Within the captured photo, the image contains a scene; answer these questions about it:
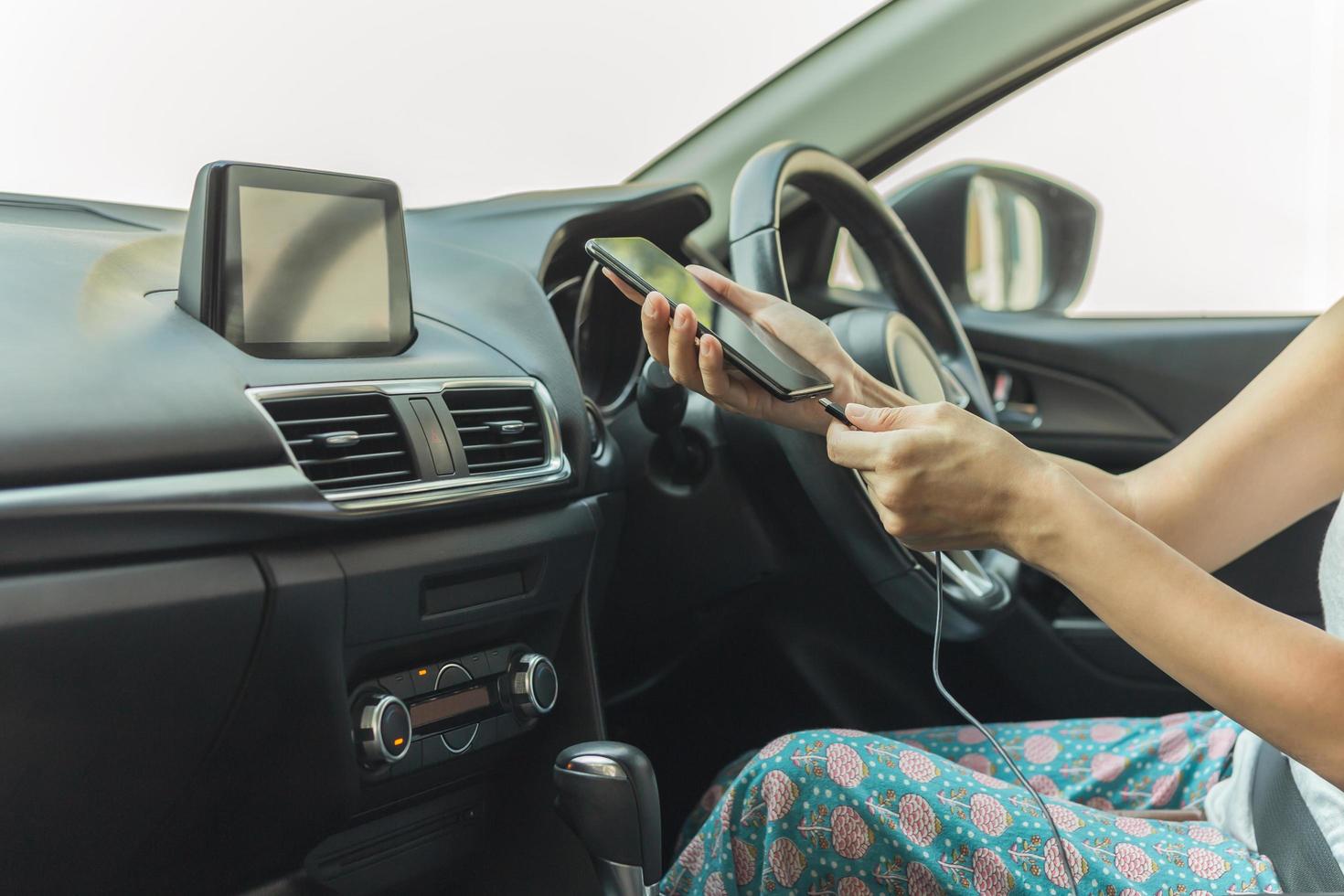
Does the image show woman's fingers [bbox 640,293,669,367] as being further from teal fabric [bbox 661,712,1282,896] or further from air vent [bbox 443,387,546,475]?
teal fabric [bbox 661,712,1282,896]

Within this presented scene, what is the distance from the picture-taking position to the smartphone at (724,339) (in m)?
0.85

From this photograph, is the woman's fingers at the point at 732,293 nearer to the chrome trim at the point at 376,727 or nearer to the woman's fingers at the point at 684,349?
the woman's fingers at the point at 684,349

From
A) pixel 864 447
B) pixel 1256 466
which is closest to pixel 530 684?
pixel 864 447

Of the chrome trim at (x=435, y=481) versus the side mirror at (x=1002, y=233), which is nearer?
the chrome trim at (x=435, y=481)

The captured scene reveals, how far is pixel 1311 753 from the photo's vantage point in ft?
2.52

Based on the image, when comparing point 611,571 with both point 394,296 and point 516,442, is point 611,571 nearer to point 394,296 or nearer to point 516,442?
point 516,442

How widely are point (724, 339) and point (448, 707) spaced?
1.26 feet

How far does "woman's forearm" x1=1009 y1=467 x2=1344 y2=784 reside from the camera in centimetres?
75

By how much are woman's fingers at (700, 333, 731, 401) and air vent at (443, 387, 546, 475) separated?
214mm

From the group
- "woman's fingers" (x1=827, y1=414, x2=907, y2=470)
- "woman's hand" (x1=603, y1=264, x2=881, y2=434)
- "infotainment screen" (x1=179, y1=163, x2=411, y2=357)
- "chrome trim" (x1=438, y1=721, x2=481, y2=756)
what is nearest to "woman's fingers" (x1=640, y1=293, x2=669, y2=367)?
"woman's hand" (x1=603, y1=264, x2=881, y2=434)

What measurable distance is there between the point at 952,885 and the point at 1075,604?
2.82 ft

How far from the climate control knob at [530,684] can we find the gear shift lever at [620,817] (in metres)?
0.12

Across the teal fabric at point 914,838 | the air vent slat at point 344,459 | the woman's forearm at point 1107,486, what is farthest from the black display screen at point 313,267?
the woman's forearm at point 1107,486

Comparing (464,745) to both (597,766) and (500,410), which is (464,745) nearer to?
(597,766)
